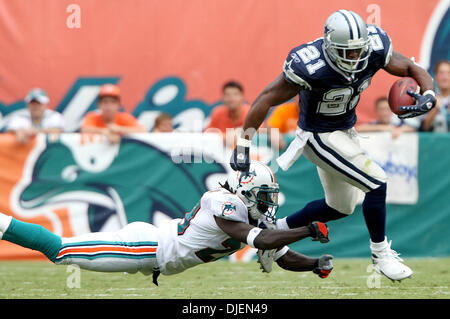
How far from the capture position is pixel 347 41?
15.1 ft

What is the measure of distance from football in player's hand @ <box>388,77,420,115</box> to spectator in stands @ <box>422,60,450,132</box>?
93.1 inches

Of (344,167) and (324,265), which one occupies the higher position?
(344,167)

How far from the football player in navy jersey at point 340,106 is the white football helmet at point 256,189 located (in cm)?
9

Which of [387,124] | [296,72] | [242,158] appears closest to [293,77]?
[296,72]

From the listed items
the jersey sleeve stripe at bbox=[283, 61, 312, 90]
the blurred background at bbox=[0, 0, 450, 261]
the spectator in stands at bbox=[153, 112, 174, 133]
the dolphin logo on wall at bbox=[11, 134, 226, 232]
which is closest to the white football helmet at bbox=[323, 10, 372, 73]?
the jersey sleeve stripe at bbox=[283, 61, 312, 90]

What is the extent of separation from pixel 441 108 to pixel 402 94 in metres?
2.86

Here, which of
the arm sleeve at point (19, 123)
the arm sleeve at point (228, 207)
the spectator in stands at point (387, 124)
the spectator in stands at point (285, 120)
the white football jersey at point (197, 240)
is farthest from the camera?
the arm sleeve at point (19, 123)

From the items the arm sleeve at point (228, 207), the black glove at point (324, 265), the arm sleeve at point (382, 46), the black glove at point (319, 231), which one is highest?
the arm sleeve at point (382, 46)

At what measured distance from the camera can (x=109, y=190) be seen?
7121 millimetres

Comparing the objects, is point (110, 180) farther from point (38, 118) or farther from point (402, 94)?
point (402, 94)

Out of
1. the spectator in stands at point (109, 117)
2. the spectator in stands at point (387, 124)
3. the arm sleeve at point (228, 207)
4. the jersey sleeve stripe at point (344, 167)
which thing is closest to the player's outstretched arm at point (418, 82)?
the jersey sleeve stripe at point (344, 167)

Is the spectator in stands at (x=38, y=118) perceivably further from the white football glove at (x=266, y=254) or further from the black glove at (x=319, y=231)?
the black glove at (x=319, y=231)

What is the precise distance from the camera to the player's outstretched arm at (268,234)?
13.9ft

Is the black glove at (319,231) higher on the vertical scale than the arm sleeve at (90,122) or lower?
lower
